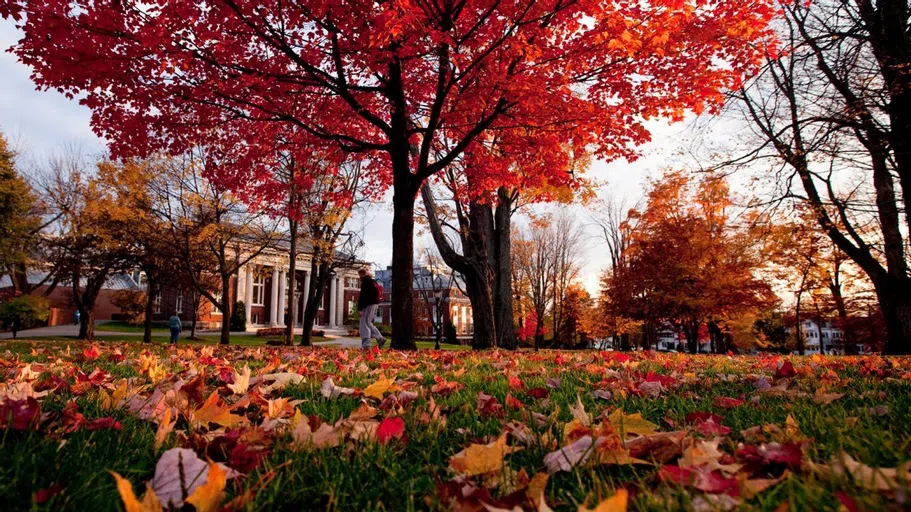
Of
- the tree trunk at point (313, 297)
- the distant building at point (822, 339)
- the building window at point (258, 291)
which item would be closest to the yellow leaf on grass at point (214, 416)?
the tree trunk at point (313, 297)

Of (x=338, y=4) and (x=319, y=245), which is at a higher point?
(x=338, y=4)

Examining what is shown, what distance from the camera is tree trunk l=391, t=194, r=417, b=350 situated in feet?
27.8

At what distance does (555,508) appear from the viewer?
1019 mm

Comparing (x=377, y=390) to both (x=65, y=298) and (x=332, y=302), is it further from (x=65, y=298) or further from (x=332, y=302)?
(x=65, y=298)

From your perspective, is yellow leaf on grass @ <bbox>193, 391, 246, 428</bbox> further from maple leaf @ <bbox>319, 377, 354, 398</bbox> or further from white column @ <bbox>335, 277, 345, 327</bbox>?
white column @ <bbox>335, 277, 345, 327</bbox>

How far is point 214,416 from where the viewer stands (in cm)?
167

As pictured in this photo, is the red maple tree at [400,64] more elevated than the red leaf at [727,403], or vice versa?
the red maple tree at [400,64]

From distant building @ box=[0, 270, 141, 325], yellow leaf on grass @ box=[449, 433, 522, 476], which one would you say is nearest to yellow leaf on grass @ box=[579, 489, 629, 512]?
yellow leaf on grass @ box=[449, 433, 522, 476]

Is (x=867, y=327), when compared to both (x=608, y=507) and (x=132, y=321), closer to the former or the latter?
(x=608, y=507)

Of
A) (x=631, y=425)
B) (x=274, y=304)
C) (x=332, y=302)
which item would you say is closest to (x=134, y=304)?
(x=274, y=304)

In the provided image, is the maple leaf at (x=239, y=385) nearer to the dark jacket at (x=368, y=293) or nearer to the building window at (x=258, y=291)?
the dark jacket at (x=368, y=293)

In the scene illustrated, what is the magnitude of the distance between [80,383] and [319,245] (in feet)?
48.6

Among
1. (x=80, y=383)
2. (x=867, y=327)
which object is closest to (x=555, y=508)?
(x=80, y=383)

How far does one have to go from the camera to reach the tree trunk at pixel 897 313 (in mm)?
11438
